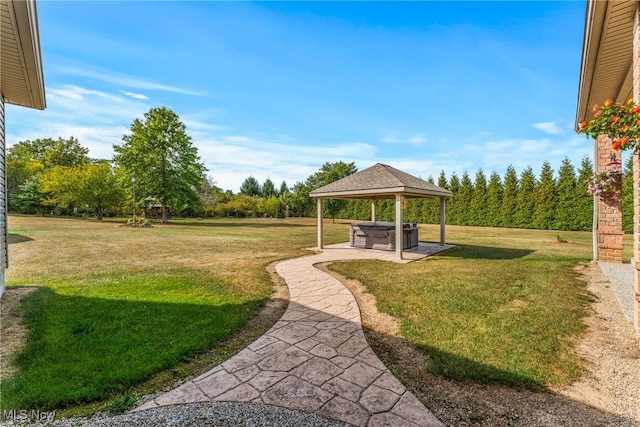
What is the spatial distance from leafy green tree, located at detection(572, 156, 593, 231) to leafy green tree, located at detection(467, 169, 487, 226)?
18.4 feet

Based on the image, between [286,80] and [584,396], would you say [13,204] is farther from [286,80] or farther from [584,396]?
[584,396]

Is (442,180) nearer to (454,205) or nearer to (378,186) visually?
(454,205)

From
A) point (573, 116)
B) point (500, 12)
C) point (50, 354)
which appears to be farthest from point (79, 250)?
point (573, 116)

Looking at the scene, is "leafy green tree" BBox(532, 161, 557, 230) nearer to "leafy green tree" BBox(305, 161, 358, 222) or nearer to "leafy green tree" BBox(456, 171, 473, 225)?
"leafy green tree" BBox(456, 171, 473, 225)

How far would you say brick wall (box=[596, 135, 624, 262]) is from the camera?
304 inches

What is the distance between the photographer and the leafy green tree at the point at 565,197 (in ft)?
65.2

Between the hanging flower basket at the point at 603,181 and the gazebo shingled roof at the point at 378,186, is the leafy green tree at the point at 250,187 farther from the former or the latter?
the hanging flower basket at the point at 603,181

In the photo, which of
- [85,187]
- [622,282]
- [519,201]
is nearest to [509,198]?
[519,201]

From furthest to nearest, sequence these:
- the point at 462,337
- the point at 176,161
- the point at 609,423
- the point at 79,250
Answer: the point at 176,161
the point at 79,250
the point at 462,337
the point at 609,423

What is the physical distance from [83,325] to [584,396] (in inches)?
217

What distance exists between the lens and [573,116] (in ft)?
24.9

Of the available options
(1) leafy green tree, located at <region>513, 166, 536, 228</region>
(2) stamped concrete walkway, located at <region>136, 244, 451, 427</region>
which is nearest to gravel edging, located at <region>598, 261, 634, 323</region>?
(2) stamped concrete walkway, located at <region>136, 244, 451, 427</region>

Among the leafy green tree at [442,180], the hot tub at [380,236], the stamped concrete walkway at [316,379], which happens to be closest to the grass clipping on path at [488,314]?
the stamped concrete walkway at [316,379]

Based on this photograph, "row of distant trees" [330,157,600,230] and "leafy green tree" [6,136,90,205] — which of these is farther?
"leafy green tree" [6,136,90,205]
